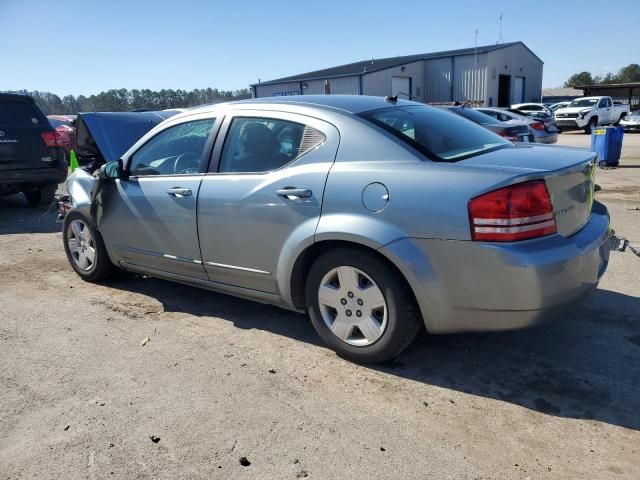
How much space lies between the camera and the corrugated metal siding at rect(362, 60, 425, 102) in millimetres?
38250

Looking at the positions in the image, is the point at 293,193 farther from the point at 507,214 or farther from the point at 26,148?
the point at 26,148

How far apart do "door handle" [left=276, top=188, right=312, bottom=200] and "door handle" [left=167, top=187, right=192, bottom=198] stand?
894 mm

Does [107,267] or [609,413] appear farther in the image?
[107,267]

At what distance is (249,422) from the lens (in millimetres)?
2859

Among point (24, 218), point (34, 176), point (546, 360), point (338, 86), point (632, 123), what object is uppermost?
point (338, 86)

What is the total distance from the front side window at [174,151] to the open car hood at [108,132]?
1.83 meters

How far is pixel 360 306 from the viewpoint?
329cm

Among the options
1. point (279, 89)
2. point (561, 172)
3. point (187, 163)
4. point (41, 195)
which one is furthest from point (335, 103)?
point (279, 89)

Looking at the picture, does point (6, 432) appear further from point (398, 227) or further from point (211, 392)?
point (398, 227)

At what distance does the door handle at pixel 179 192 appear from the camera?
4.05 meters

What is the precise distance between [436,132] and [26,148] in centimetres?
769

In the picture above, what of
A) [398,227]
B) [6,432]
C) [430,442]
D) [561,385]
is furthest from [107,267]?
[561,385]

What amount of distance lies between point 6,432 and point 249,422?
1.30 metres

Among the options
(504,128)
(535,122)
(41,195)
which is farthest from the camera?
(535,122)
